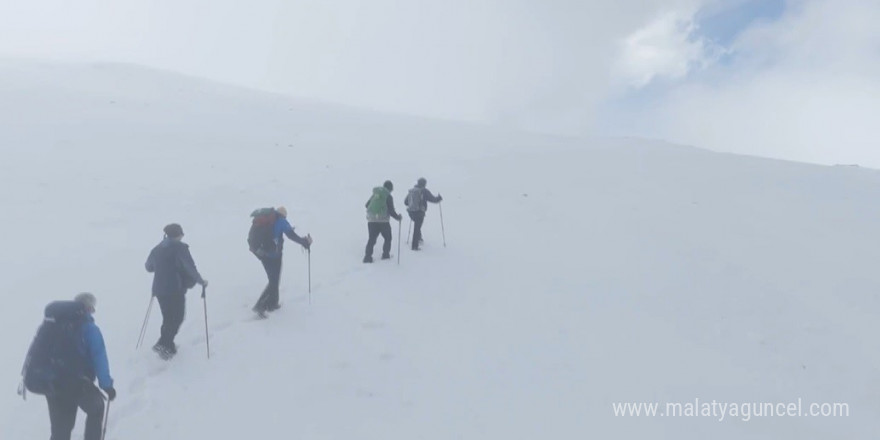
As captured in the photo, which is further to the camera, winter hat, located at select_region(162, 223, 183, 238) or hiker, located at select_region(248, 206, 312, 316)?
hiker, located at select_region(248, 206, 312, 316)

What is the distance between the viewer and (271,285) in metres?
9.36

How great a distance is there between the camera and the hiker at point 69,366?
18.2ft

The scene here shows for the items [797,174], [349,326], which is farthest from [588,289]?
[797,174]

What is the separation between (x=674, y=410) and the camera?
8.02 meters

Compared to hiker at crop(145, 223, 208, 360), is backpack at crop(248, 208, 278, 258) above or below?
above

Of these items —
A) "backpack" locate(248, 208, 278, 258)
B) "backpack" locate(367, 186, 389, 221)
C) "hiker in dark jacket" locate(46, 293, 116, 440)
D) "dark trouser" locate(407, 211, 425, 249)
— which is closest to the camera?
"hiker in dark jacket" locate(46, 293, 116, 440)

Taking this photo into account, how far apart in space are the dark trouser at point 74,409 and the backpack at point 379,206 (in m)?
6.66

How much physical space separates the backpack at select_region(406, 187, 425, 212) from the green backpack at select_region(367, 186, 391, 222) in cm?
128

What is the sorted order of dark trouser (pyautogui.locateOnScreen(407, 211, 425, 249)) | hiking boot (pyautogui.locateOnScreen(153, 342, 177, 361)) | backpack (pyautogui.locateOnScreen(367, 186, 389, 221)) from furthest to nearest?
dark trouser (pyautogui.locateOnScreen(407, 211, 425, 249)), backpack (pyautogui.locateOnScreen(367, 186, 389, 221)), hiking boot (pyautogui.locateOnScreen(153, 342, 177, 361))

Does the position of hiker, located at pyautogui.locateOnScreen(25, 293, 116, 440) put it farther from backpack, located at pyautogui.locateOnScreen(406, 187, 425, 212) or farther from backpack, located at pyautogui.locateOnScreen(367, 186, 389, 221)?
backpack, located at pyautogui.locateOnScreen(406, 187, 425, 212)

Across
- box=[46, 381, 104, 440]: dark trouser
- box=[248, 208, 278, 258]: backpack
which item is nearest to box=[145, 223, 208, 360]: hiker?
box=[248, 208, 278, 258]: backpack

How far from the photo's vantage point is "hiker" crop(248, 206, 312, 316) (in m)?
9.17

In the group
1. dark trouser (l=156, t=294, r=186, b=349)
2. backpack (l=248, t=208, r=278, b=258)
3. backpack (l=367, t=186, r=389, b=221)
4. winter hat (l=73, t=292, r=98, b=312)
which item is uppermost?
backpack (l=367, t=186, r=389, b=221)

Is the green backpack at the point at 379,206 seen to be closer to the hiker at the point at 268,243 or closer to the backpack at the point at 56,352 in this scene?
the hiker at the point at 268,243
